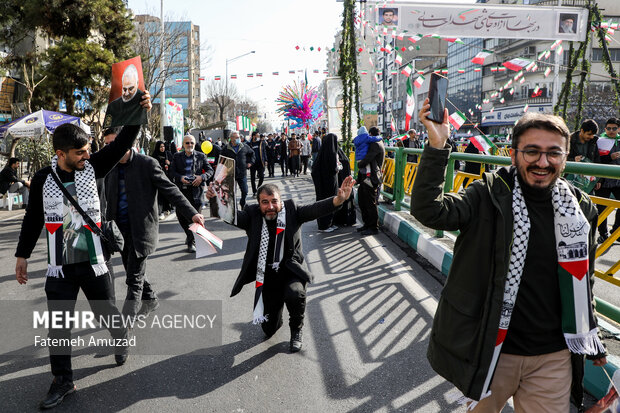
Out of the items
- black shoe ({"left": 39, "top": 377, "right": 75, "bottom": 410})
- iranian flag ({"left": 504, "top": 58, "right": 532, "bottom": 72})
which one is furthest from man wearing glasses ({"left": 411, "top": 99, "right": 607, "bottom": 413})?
iranian flag ({"left": 504, "top": 58, "right": 532, "bottom": 72})

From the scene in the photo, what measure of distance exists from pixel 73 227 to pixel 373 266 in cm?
403

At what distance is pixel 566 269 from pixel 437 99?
877mm

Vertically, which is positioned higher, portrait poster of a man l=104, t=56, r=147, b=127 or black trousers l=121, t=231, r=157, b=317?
portrait poster of a man l=104, t=56, r=147, b=127

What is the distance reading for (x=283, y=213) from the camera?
13.3 feet

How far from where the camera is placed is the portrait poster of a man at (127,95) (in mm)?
3508

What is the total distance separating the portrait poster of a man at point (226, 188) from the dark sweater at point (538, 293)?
216 cm

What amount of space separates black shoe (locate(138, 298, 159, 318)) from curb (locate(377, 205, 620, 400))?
303 centimetres

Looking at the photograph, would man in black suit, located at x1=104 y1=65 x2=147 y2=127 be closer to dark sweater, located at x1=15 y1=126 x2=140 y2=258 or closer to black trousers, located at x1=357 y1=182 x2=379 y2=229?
dark sweater, located at x1=15 y1=126 x2=140 y2=258

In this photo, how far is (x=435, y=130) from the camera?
199 cm

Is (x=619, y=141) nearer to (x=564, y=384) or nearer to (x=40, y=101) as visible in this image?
(x=564, y=384)

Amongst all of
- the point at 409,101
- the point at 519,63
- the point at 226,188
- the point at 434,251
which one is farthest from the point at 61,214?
the point at 519,63

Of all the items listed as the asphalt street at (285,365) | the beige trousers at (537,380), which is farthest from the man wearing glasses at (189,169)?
the beige trousers at (537,380)

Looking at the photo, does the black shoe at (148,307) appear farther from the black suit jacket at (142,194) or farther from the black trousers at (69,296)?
the black trousers at (69,296)

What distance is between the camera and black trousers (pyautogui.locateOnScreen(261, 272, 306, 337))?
13.3 ft
